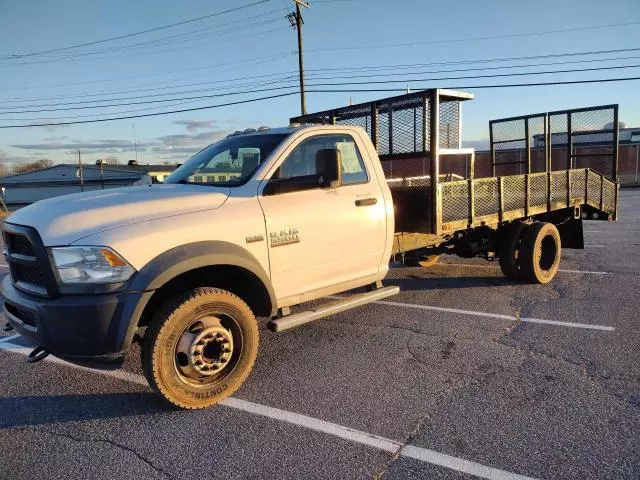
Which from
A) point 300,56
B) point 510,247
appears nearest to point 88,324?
point 510,247

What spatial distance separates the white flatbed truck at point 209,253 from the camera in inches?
124

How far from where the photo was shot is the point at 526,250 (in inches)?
274

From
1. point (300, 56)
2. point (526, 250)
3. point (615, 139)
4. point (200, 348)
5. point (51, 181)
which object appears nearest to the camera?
point (200, 348)

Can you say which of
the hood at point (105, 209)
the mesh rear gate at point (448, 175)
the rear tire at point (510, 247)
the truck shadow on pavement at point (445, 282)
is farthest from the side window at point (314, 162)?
the rear tire at point (510, 247)

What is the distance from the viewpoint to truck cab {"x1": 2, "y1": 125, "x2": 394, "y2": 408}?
10.4 feet

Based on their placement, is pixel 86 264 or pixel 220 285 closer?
pixel 86 264

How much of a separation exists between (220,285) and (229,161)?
1.19 meters

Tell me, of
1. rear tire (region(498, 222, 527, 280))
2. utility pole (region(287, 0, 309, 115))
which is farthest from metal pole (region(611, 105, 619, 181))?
utility pole (region(287, 0, 309, 115))

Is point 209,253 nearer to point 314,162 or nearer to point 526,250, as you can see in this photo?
point 314,162

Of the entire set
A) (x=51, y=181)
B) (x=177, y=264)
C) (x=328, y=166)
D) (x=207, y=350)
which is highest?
(x=51, y=181)

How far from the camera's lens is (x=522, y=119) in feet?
30.4

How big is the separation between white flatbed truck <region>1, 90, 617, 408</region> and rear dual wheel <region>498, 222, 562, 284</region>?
7.21 feet

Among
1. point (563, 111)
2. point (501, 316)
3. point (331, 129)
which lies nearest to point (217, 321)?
point (331, 129)

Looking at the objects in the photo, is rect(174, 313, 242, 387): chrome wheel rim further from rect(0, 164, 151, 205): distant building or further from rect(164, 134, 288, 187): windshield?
rect(0, 164, 151, 205): distant building
